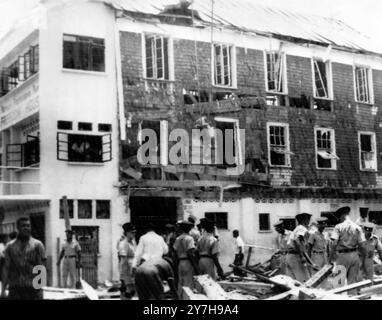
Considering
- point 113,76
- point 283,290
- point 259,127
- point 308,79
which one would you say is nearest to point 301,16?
point 308,79

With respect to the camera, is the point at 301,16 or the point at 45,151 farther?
the point at 301,16

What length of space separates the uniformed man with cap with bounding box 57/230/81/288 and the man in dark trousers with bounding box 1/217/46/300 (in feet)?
3.50

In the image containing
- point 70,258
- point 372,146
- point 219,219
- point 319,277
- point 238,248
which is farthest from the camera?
point 372,146

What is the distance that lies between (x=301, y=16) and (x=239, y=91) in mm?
1709

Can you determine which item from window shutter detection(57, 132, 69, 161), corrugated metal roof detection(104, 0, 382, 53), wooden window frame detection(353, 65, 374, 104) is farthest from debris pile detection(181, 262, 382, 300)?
corrugated metal roof detection(104, 0, 382, 53)

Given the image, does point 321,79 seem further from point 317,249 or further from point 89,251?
point 89,251

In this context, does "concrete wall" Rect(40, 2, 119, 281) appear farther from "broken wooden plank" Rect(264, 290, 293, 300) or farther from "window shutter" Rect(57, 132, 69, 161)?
"broken wooden plank" Rect(264, 290, 293, 300)

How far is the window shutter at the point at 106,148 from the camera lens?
946cm

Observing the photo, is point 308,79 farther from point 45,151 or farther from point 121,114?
point 45,151

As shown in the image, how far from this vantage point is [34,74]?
9461mm

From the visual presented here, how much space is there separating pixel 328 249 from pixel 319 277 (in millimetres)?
1433

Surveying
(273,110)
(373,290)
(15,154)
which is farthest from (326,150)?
(15,154)

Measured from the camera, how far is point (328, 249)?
991cm

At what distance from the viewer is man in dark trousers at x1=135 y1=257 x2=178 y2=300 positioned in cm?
622
